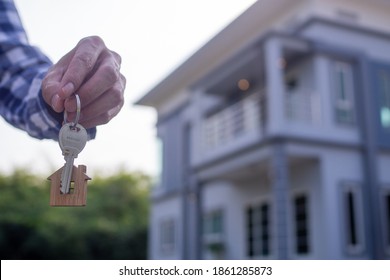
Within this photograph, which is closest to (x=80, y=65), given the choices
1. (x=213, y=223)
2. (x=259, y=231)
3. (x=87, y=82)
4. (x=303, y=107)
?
(x=87, y=82)

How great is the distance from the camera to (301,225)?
6.62 meters

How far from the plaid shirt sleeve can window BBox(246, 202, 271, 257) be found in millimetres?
6605

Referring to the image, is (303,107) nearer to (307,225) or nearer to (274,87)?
(274,87)

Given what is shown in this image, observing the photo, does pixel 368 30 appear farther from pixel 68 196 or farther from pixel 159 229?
pixel 68 196

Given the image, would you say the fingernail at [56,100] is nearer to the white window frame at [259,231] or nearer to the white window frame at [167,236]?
the white window frame at [259,231]

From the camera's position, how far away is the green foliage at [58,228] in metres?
14.6

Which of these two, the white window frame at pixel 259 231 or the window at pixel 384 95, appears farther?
the white window frame at pixel 259 231

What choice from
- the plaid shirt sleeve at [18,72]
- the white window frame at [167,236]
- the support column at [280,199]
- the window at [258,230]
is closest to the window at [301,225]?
the window at [258,230]

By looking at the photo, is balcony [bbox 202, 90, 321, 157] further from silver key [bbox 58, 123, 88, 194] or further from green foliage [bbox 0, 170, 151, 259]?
green foliage [bbox 0, 170, 151, 259]

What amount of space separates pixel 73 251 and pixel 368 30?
10.8 metres

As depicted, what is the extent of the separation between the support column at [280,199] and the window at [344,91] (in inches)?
43.7

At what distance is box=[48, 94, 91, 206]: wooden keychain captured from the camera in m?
0.50

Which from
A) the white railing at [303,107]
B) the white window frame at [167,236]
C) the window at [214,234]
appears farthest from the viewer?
the white window frame at [167,236]

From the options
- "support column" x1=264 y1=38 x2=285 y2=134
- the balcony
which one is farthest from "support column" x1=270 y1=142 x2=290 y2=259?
the balcony
